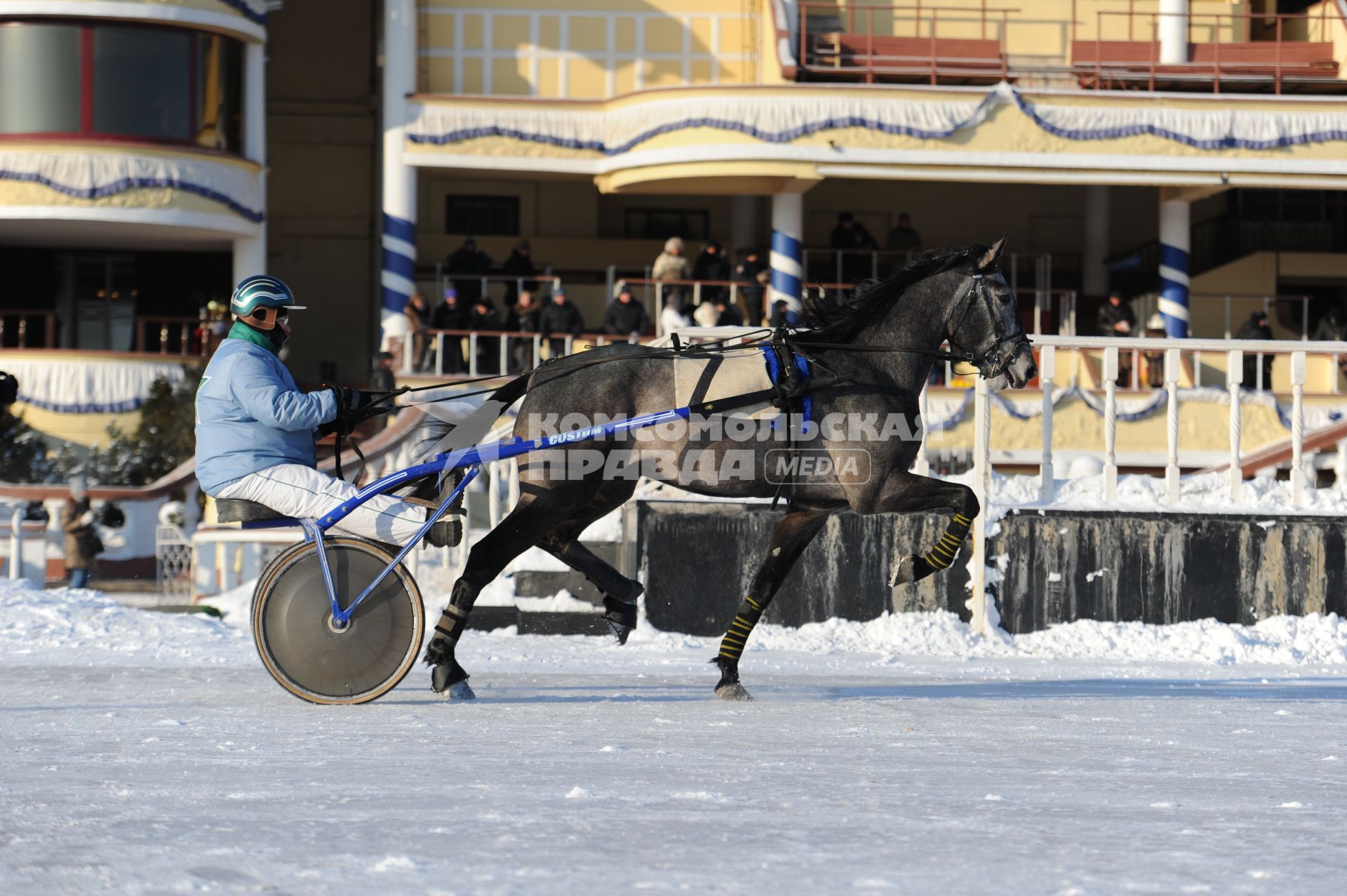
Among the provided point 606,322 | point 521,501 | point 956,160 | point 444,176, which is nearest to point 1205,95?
point 956,160

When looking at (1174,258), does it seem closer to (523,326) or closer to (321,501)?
(523,326)

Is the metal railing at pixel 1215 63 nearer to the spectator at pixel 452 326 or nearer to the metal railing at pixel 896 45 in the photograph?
the metal railing at pixel 896 45

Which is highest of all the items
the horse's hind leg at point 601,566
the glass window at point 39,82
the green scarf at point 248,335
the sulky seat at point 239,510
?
the glass window at point 39,82

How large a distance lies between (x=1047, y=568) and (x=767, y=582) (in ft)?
10.3

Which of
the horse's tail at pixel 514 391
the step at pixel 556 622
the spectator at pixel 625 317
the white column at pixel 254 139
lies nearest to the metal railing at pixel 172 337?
A: the white column at pixel 254 139

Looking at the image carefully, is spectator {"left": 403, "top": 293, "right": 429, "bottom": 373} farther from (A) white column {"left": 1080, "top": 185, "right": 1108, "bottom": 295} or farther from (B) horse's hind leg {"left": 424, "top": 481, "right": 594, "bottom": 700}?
(B) horse's hind leg {"left": 424, "top": 481, "right": 594, "bottom": 700}

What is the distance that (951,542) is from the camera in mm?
7613

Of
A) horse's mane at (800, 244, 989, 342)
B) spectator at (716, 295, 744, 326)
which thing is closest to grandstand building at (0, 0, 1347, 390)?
spectator at (716, 295, 744, 326)

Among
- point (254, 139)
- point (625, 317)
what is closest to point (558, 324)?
point (625, 317)

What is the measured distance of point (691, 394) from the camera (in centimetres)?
768

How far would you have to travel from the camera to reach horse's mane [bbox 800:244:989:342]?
8.05 m

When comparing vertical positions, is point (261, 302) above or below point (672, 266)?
below

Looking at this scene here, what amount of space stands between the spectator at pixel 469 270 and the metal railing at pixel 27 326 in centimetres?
521

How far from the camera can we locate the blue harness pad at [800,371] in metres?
7.71
